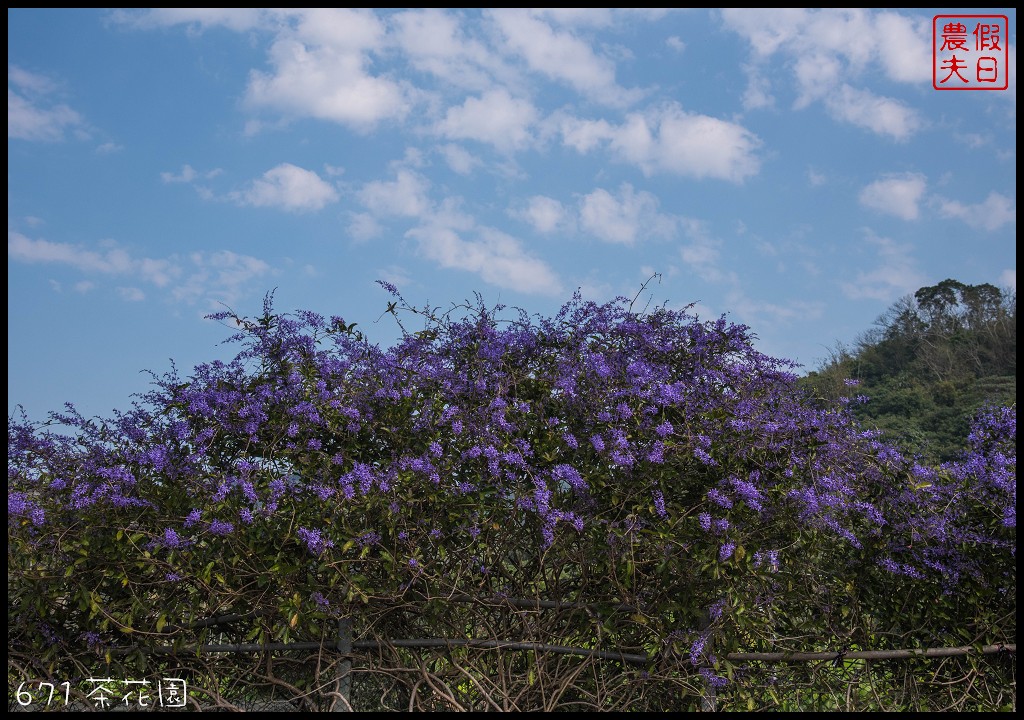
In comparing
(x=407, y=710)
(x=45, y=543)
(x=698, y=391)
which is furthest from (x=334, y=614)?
(x=698, y=391)

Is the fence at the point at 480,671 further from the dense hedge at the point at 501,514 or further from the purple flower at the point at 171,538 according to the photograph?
the purple flower at the point at 171,538

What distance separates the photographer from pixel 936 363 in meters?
18.6

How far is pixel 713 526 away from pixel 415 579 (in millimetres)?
1225

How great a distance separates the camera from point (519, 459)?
3365 millimetres

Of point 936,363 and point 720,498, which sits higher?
point 936,363

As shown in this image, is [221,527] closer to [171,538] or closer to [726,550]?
[171,538]

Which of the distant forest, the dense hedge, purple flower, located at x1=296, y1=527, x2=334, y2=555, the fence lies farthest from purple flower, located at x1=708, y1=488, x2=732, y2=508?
the distant forest

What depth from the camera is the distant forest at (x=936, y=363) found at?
53.3ft

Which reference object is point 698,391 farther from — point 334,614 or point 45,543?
point 45,543

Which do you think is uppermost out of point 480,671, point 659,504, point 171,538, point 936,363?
point 936,363

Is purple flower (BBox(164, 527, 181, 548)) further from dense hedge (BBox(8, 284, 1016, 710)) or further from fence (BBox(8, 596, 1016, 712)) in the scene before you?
fence (BBox(8, 596, 1016, 712))

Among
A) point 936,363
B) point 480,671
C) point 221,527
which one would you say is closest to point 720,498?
point 480,671

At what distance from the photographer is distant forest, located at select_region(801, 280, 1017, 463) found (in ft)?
53.3

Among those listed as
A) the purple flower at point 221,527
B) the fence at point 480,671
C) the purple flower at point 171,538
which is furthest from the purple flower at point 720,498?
the purple flower at point 171,538
